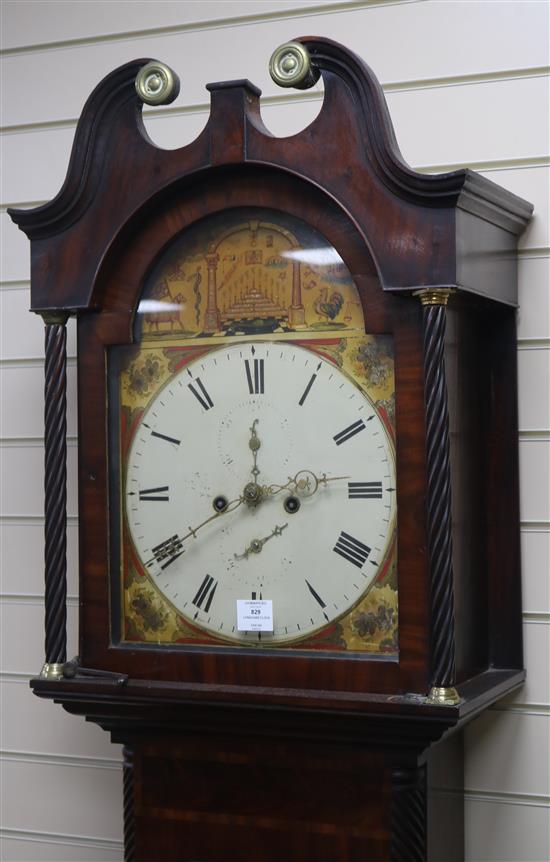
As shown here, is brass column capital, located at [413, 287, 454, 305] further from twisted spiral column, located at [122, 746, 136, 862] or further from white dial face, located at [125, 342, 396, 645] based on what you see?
twisted spiral column, located at [122, 746, 136, 862]

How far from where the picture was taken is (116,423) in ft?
6.40

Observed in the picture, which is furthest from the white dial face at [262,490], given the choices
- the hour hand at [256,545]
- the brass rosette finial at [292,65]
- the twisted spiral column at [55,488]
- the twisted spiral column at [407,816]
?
the brass rosette finial at [292,65]

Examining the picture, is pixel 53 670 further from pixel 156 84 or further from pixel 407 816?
pixel 156 84

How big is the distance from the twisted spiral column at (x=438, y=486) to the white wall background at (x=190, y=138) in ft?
1.29

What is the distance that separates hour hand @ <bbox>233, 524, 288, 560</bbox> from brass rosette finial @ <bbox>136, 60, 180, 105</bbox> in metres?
0.68

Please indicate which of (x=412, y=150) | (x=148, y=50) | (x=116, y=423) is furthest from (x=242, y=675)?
(x=148, y=50)

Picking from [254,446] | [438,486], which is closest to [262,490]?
[254,446]

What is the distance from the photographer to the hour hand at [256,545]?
6.02ft

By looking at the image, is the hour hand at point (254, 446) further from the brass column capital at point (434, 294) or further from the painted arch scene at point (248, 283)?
the brass column capital at point (434, 294)

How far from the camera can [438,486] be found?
1.72 meters

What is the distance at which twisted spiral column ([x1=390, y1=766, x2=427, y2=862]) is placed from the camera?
180cm

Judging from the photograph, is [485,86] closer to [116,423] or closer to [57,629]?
[116,423]

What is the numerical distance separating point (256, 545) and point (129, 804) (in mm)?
511

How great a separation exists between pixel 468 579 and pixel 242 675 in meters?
0.39
